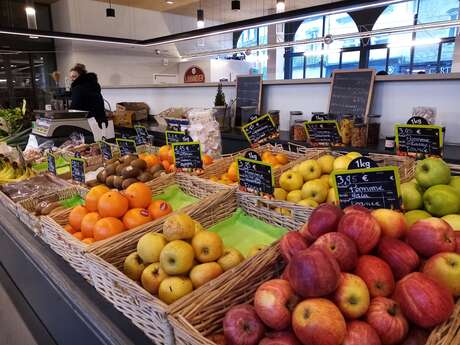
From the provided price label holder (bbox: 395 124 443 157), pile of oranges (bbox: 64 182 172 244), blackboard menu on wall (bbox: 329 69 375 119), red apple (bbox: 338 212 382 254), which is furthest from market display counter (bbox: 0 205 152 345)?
blackboard menu on wall (bbox: 329 69 375 119)

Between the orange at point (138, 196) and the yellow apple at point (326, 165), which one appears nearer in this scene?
the orange at point (138, 196)

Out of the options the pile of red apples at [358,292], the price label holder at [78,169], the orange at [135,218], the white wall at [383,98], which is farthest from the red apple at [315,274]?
the white wall at [383,98]

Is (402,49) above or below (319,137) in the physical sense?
above

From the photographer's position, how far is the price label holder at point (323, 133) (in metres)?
2.40

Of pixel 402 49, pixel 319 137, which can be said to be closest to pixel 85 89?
pixel 319 137

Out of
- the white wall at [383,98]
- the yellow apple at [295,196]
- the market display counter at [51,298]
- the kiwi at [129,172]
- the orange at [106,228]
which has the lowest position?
the market display counter at [51,298]

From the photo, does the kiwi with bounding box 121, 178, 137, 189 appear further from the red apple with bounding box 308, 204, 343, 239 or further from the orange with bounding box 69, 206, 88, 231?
the red apple with bounding box 308, 204, 343, 239

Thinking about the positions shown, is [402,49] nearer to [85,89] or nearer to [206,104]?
[206,104]

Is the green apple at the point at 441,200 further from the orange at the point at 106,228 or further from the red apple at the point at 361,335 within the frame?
the orange at the point at 106,228

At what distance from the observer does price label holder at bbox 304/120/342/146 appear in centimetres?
240

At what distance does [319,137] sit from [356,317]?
1.87 metres

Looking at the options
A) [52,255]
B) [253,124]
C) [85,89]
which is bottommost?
[52,255]

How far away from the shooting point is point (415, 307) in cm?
70

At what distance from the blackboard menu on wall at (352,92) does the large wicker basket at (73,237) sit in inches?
67.0
